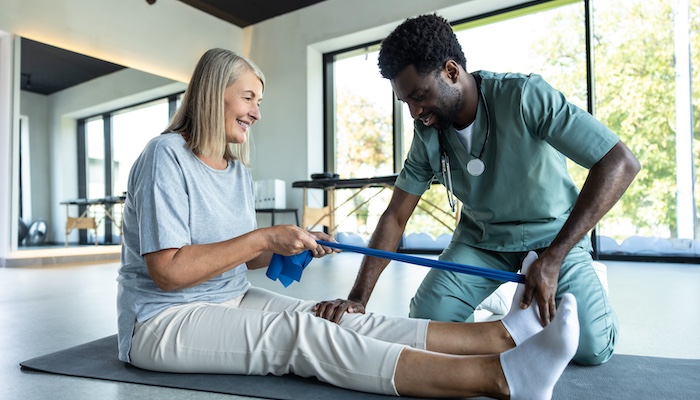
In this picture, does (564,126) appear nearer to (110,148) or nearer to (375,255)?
(375,255)

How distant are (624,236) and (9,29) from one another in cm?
588

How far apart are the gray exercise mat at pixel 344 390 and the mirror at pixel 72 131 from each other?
13.0 ft

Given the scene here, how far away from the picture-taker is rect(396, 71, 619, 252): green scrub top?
145 cm

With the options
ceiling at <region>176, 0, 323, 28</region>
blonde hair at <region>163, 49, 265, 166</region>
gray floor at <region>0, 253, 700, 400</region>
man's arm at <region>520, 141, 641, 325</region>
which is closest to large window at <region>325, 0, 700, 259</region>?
gray floor at <region>0, 253, 700, 400</region>

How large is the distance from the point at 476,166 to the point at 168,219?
913 millimetres

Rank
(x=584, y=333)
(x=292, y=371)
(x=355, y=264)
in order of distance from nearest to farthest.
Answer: (x=292, y=371) < (x=584, y=333) < (x=355, y=264)

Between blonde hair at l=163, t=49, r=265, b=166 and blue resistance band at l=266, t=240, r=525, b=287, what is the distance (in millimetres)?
353

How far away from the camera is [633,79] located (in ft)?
14.4

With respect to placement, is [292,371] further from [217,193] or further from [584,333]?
[584,333]

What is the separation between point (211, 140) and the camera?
135 cm

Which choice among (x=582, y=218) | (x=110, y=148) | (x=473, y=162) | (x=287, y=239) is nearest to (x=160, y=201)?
(x=287, y=239)

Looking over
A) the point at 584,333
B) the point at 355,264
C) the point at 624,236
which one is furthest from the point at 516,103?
the point at 624,236

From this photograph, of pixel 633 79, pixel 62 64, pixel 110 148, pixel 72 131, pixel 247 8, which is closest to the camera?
pixel 633 79

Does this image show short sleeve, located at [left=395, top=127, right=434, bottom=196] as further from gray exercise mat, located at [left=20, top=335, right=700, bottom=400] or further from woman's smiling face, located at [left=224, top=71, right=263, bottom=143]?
gray exercise mat, located at [left=20, top=335, right=700, bottom=400]
